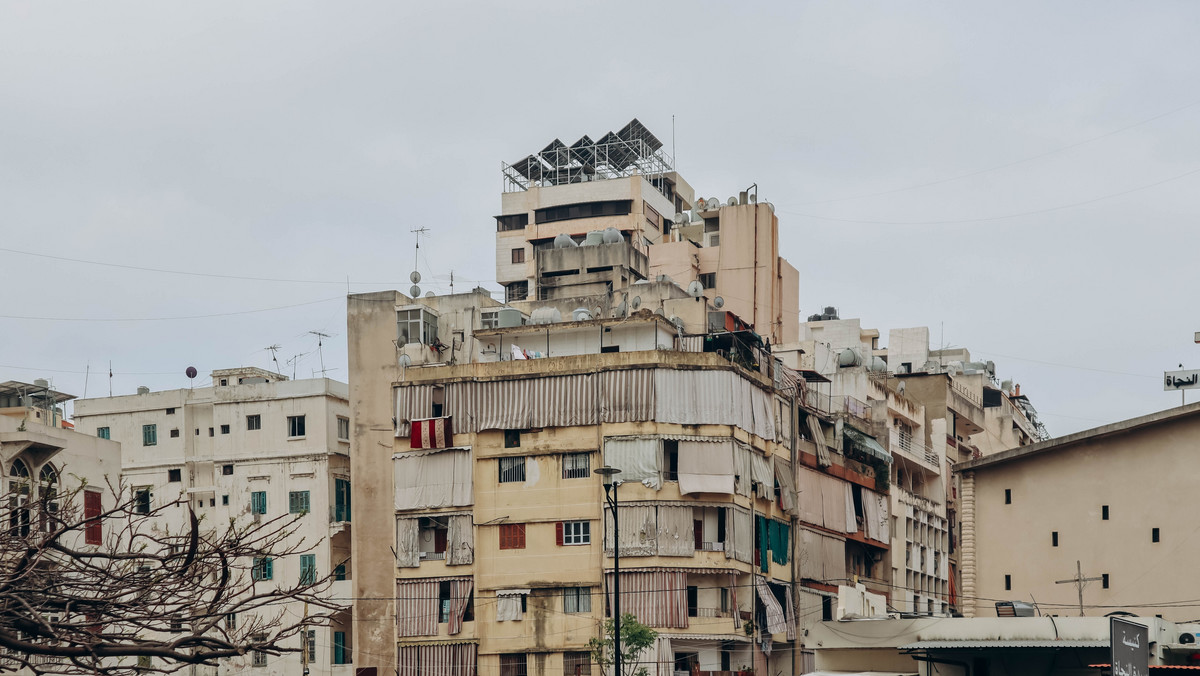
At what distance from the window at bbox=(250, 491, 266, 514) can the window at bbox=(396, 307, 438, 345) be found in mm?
10553

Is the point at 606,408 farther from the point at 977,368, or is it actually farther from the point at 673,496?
the point at 977,368

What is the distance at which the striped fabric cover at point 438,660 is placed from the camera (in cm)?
6309

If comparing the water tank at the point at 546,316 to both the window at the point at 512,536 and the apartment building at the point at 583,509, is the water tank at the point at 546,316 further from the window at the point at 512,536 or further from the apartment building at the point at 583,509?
the window at the point at 512,536

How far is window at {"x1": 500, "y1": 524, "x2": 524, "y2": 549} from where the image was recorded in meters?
63.5

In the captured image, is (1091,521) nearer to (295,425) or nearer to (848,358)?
(848,358)

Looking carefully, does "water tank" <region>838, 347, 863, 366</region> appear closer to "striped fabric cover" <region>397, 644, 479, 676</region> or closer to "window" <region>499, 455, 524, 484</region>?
"window" <region>499, 455, 524, 484</region>

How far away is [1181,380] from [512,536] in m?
25.8

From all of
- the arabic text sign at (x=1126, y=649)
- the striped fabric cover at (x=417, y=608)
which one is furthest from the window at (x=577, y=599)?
the arabic text sign at (x=1126, y=649)

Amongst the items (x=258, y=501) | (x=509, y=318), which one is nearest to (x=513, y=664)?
(x=509, y=318)

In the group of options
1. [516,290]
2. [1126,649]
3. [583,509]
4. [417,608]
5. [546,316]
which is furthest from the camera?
[516,290]

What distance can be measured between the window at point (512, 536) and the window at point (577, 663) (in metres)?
4.82

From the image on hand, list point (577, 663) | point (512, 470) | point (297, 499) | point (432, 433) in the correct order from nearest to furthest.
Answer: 1. point (577, 663)
2. point (512, 470)
3. point (432, 433)
4. point (297, 499)

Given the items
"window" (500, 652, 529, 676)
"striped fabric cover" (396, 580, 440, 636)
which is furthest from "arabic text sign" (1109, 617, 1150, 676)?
"striped fabric cover" (396, 580, 440, 636)

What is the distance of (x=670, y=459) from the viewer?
63.8 meters
